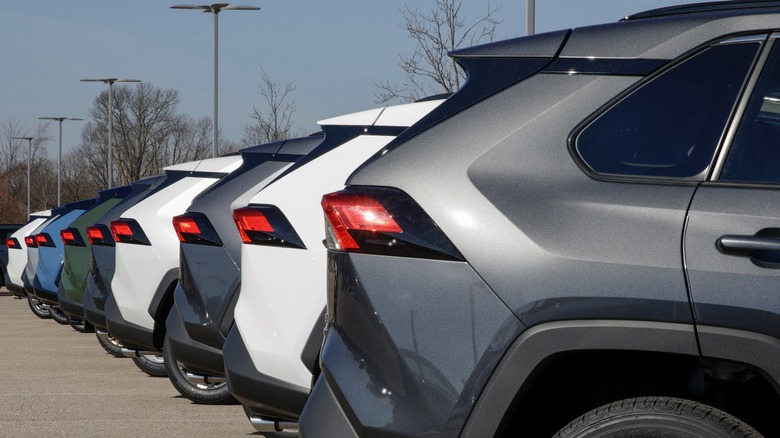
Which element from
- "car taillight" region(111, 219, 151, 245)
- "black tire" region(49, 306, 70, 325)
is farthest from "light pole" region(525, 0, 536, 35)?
"black tire" region(49, 306, 70, 325)

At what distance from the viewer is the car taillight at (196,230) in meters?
7.28

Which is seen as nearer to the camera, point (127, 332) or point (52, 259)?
point (127, 332)

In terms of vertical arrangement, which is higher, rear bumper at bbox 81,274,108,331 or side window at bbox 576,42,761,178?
side window at bbox 576,42,761,178

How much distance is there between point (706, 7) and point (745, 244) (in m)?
0.79

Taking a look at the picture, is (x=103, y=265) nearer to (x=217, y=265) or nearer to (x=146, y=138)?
(x=217, y=265)

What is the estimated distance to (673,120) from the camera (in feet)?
10.5

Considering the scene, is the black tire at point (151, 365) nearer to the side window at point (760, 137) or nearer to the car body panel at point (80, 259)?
the car body panel at point (80, 259)

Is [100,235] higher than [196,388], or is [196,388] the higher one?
[100,235]

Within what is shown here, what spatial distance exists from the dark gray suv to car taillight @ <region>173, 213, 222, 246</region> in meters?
3.99

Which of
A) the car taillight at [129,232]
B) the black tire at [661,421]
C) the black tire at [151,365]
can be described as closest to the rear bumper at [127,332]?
the car taillight at [129,232]

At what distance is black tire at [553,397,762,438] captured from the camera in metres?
3.05

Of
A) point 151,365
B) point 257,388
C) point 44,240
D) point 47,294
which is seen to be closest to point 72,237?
point 151,365

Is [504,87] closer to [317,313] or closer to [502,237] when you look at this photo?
[502,237]

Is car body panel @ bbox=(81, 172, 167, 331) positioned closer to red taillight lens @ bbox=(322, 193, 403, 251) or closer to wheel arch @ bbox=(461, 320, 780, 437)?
red taillight lens @ bbox=(322, 193, 403, 251)
